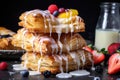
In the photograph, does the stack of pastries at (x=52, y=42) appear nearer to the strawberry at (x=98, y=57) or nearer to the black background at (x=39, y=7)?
the strawberry at (x=98, y=57)

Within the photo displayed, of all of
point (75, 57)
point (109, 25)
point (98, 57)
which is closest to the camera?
point (75, 57)

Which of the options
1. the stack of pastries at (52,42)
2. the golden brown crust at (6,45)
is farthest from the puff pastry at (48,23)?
the golden brown crust at (6,45)

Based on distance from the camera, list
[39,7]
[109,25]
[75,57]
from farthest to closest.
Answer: [39,7], [109,25], [75,57]

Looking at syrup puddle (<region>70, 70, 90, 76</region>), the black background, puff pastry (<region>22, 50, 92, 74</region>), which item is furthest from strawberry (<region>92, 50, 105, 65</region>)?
the black background

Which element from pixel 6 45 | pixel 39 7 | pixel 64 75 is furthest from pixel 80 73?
pixel 39 7

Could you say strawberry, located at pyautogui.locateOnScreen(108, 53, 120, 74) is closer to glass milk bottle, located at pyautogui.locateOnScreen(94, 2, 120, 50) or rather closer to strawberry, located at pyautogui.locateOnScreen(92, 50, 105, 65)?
strawberry, located at pyautogui.locateOnScreen(92, 50, 105, 65)

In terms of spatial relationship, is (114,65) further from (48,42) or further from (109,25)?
(109,25)
